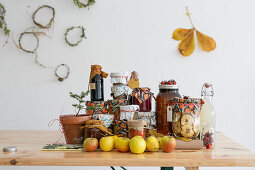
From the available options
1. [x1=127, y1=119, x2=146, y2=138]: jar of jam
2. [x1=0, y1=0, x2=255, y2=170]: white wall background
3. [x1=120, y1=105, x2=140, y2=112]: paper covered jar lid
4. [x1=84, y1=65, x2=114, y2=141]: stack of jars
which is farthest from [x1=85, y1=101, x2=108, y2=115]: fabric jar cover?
[x1=0, y1=0, x2=255, y2=170]: white wall background

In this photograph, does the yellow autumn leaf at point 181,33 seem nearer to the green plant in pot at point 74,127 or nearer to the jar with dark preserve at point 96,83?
the jar with dark preserve at point 96,83

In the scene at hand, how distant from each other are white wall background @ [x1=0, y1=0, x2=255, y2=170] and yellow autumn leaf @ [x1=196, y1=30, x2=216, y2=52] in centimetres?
5

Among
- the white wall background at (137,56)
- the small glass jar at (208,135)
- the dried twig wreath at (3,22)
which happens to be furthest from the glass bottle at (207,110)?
the dried twig wreath at (3,22)

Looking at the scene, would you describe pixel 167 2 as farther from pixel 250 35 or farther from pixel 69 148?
pixel 69 148

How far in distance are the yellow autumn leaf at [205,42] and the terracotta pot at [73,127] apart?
1645 millimetres

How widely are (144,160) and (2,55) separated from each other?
2.21m

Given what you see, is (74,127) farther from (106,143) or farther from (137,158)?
(137,158)

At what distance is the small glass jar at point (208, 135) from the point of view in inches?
48.6

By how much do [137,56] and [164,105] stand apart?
1.38 metres

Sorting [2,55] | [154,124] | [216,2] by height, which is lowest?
[154,124]

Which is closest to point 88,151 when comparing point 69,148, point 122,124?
point 69,148

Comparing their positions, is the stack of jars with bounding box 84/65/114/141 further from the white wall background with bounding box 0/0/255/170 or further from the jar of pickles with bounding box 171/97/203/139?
the white wall background with bounding box 0/0/255/170

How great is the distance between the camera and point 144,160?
106cm

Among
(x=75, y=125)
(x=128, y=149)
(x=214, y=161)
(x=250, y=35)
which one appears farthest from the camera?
(x=250, y=35)
